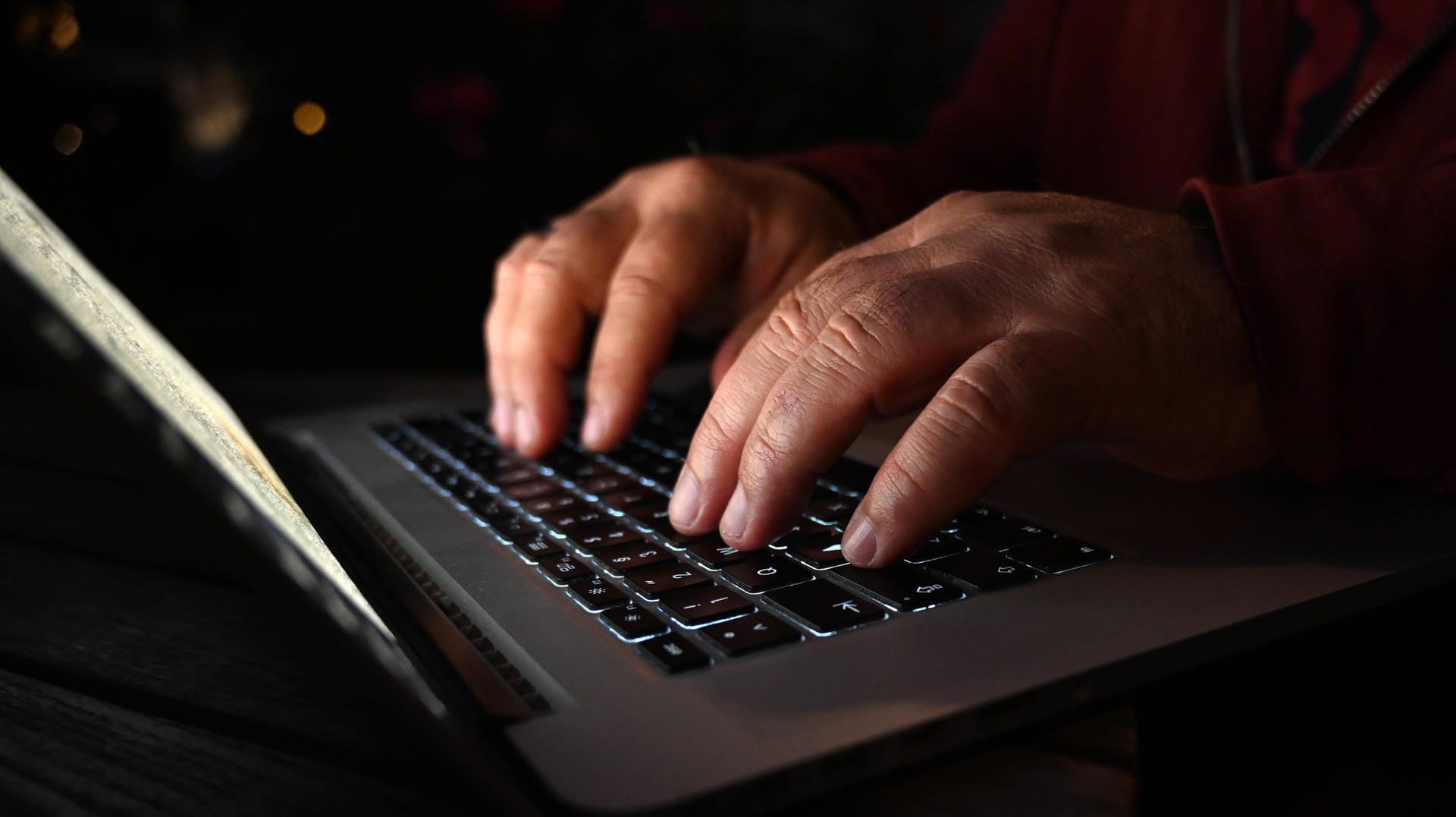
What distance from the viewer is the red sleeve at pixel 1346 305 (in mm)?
454

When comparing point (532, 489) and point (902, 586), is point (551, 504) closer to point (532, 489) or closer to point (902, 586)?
point (532, 489)

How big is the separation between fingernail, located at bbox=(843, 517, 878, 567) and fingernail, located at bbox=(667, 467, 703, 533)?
0.09 m

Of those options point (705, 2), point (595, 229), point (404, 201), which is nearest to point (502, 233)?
point (404, 201)

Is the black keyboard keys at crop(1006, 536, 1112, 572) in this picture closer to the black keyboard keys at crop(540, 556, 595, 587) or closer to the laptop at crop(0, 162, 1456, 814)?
the laptop at crop(0, 162, 1456, 814)

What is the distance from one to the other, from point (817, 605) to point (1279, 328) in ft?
0.83

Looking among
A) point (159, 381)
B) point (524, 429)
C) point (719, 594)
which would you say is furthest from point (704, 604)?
point (524, 429)

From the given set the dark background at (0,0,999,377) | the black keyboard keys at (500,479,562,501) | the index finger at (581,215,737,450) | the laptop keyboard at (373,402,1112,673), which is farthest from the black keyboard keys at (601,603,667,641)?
the dark background at (0,0,999,377)

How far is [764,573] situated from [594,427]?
0.30 metres

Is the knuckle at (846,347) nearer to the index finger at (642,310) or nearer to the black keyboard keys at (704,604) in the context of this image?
the black keyboard keys at (704,604)

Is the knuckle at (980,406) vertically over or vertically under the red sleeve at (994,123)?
under

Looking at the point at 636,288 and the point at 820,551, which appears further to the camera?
the point at 636,288

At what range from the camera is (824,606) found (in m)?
0.37

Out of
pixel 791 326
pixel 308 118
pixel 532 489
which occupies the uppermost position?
pixel 308 118

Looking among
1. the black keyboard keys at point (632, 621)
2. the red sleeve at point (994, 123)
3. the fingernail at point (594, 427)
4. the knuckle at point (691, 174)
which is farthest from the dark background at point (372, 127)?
the black keyboard keys at point (632, 621)
